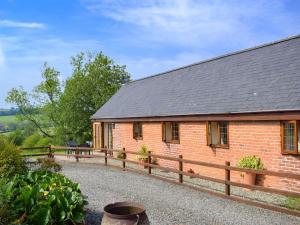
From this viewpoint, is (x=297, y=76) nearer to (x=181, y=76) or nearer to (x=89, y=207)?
(x=89, y=207)

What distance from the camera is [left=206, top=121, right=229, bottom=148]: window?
1591 cm

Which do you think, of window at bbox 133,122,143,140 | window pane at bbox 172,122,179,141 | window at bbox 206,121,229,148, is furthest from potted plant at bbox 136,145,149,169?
window at bbox 206,121,229,148

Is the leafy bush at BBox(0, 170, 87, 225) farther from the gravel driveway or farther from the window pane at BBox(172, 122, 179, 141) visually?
the window pane at BBox(172, 122, 179, 141)

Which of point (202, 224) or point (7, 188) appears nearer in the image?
point (7, 188)

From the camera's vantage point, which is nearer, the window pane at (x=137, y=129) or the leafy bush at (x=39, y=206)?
the leafy bush at (x=39, y=206)

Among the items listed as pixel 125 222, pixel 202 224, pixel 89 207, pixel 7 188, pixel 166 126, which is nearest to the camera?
pixel 125 222

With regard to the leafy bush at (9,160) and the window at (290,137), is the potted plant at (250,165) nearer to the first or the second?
the window at (290,137)

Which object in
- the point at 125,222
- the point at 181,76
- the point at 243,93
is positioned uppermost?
the point at 181,76

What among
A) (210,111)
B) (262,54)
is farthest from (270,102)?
(262,54)

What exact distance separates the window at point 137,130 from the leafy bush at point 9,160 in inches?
464

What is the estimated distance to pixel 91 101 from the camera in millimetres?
37250

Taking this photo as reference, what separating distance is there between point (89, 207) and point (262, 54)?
1062 cm

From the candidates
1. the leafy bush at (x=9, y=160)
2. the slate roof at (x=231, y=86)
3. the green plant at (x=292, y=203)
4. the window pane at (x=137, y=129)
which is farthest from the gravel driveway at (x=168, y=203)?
the window pane at (x=137, y=129)

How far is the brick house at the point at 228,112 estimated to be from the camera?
13.1m
